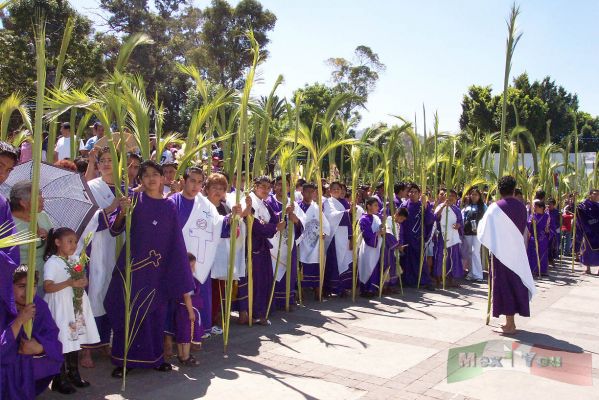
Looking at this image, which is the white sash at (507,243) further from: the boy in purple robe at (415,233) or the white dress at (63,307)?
the white dress at (63,307)

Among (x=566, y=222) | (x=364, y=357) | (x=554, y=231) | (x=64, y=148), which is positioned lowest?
(x=364, y=357)

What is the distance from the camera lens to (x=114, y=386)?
4.52 m

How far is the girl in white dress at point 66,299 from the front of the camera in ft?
14.1

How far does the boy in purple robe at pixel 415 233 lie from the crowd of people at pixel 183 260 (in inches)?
0.7

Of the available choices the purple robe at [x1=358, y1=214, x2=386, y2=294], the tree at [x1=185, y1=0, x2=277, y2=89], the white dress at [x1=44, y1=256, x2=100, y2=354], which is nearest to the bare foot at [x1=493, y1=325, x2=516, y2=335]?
the purple robe at [x1=358, y1=214, x2=386, y2=294]

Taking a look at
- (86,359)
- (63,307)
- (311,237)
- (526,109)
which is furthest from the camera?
(526,109)

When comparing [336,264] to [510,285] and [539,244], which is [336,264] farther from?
[539,244]

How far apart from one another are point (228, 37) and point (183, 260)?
27151 mm

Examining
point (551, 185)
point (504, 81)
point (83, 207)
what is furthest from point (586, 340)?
point (551, 185)

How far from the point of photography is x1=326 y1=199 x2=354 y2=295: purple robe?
28.3 feet

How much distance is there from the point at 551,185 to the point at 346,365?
31.8 feet

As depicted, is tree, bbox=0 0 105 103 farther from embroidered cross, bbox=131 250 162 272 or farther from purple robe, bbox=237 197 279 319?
embroidered cross, bbox=131 250 162 272

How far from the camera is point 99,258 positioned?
5.11m

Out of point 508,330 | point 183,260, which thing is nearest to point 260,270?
point 183,260
